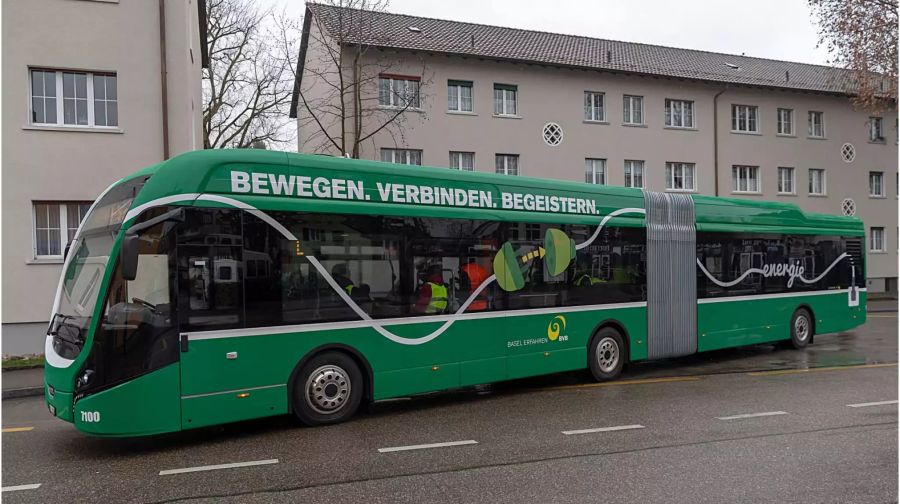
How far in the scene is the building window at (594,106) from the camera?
89.8 feet

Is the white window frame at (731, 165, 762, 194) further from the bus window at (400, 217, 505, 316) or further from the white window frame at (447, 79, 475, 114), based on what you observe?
the bus window at (400, 217, 505, 316)

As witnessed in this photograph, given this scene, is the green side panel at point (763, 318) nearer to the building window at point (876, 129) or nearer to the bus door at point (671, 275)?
the bus door at point (671, 275)

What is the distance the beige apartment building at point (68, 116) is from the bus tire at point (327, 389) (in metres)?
9.86

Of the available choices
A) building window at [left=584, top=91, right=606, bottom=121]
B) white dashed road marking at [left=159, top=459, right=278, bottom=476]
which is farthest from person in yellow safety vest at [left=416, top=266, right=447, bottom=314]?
building window at [left=584, top=91, right=606, bottom=121]

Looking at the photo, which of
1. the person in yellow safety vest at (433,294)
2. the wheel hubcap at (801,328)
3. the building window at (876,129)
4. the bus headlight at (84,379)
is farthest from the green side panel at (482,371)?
the building window at (876,129)

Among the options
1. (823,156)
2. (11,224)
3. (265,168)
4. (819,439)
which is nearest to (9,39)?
(11,224)

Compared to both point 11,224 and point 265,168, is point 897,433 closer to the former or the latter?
point 265,168

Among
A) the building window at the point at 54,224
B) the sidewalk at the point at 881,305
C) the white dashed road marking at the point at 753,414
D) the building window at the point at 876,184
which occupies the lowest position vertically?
the sidewalk at the point at 881,305

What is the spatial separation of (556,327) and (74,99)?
40.5 feet

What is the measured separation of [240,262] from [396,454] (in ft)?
8.28

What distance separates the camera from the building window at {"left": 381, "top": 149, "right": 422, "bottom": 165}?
78.5ft

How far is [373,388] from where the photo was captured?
7.68 m

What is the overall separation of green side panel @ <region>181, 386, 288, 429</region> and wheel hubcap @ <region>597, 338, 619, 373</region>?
515 cm

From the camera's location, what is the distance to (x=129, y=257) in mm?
6105
